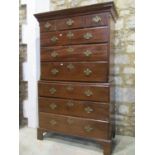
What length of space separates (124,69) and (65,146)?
1238mm

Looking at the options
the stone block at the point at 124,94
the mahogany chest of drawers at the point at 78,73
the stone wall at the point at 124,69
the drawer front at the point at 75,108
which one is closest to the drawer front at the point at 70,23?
the mahogany chest of drawers at the point at 78,73

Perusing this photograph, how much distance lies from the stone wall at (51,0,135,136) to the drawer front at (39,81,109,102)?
59 cm

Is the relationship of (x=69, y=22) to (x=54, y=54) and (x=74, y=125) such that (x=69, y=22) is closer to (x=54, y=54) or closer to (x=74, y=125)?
(x=54, y=54)

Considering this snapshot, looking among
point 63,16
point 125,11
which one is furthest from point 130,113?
point 63,16

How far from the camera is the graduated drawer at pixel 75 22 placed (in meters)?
1.89

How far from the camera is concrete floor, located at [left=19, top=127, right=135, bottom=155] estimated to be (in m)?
2.01

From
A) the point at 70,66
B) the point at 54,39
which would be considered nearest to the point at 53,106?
the point at 70,66

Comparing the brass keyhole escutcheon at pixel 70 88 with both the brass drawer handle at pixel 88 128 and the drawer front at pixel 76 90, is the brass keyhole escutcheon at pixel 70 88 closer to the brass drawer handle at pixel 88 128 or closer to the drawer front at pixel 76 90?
the drawer front at pixel 76 90

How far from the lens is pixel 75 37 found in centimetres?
204

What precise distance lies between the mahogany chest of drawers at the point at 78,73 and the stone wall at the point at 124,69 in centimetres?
40

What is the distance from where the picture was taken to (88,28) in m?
1.96
